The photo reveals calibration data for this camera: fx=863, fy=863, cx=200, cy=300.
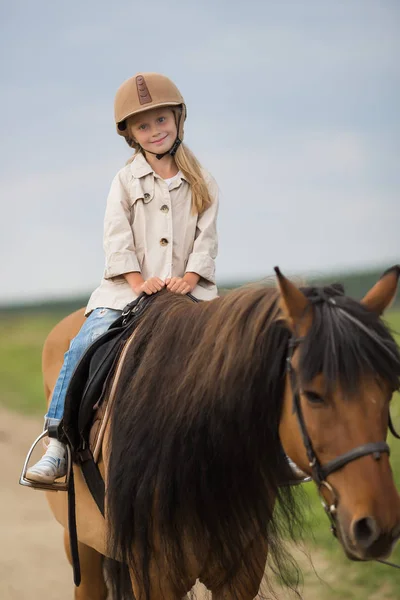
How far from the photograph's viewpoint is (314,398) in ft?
8.53

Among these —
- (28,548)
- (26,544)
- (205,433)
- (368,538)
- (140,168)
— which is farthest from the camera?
(26,544)

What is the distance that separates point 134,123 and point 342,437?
2.14 meters

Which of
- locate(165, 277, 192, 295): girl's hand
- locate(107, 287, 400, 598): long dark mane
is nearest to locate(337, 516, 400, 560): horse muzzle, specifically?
locate(107, 287, 400, 598): long dark mane

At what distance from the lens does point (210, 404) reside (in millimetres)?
3020

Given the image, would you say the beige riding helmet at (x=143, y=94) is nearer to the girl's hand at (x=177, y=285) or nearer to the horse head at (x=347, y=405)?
the girl's hand at (x=177, y=285)

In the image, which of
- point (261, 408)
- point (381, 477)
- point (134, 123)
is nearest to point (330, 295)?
point (261, 408)

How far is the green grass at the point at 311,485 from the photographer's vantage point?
17.9ft

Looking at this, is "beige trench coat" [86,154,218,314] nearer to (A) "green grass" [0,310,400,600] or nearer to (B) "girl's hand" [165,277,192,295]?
(B) "girl's hand" [165,277,192,295]

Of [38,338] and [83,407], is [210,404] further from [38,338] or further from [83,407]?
[38,338]

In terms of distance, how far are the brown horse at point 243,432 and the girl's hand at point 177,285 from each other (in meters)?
0.08

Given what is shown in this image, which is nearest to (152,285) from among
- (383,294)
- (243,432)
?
(243,432)

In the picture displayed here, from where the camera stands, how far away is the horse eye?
8.47 ft

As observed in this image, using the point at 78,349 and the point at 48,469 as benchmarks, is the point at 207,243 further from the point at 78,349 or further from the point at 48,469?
the point at 48,469

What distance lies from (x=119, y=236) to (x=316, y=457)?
1.73m
